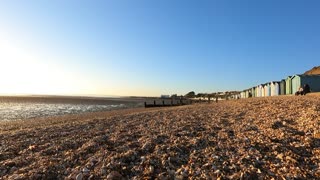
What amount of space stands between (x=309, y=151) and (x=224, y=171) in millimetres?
2867

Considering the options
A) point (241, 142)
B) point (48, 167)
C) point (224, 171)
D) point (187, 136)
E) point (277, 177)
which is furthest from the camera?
point (187, 136)

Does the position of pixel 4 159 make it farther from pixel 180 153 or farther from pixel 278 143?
pixel 278 143

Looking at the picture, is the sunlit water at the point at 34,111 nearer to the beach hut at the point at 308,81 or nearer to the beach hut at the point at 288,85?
the beach hut at the point at 288,85

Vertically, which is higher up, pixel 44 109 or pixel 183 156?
pixel 183 156

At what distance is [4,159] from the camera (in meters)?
9.35

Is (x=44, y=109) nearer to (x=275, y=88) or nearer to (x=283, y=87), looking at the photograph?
(x=275, y=88)

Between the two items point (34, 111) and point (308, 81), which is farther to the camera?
point (34, 111)

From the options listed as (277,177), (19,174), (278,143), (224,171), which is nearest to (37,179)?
(19,174)

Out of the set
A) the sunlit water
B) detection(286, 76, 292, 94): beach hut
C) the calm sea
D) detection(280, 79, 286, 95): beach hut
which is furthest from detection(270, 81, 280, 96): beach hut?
the sunlit water

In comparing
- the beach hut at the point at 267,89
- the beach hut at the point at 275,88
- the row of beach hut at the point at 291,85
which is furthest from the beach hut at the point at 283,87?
the beach hut at the point at 267,89

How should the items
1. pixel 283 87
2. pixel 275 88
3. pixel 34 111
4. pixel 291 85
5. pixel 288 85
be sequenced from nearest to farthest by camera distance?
pixel 291 85 → pixel 288 85 → pixel 34 111 → pixel 283 87 → pixel 275 88

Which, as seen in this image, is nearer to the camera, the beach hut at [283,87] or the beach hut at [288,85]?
the beach hut at [288,85]

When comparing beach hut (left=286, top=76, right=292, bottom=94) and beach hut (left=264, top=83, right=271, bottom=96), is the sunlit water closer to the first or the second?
beach hut (left=264, top=83, right=271, bottom=96)

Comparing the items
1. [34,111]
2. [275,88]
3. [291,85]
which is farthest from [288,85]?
[34,111]
